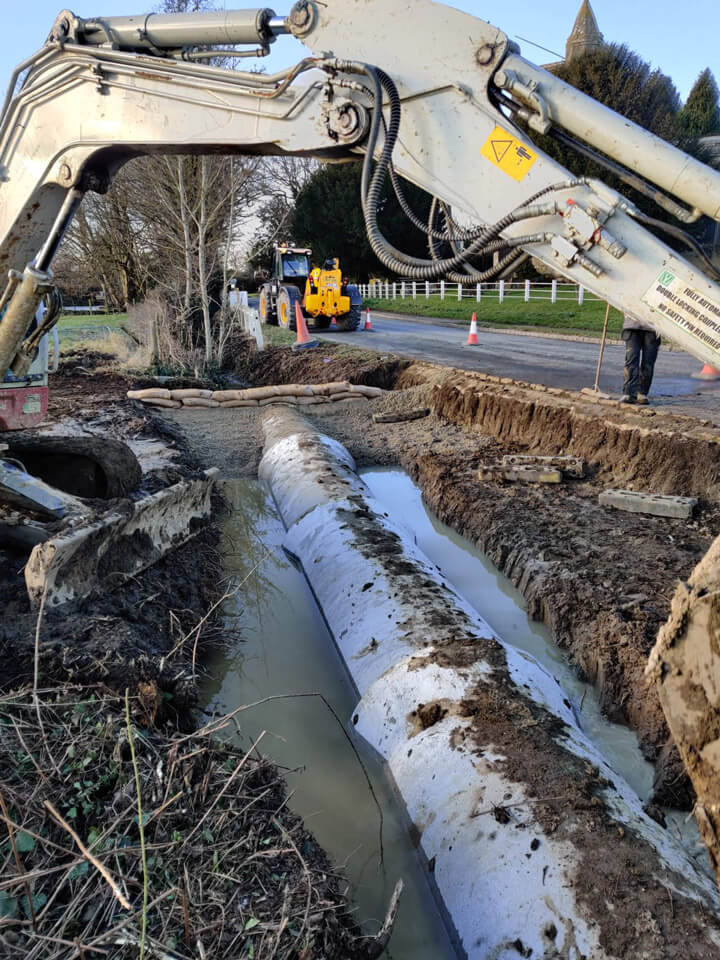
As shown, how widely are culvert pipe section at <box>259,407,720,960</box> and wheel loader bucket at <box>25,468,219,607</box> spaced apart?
1.46 m

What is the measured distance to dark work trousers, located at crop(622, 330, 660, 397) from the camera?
926 cm

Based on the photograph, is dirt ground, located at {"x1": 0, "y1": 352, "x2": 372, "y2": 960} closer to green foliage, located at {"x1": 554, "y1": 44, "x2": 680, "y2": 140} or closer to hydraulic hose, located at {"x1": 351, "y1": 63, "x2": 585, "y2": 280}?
hydraulic hose, located at {"x1": 351, "y1": 63, "x2": 585, "y2": 280}

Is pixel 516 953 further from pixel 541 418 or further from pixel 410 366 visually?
pixel 410 366

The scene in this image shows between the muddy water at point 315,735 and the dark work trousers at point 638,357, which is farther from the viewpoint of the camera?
the dark work trousers at point 638,357

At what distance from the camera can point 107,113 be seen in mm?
4262

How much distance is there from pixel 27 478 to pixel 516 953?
4300mm

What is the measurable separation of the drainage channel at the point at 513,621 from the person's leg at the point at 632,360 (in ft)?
11.1

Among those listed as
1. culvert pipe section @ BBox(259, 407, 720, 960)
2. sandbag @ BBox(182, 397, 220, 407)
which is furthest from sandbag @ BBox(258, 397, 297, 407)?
culvert pipe section @ BBox(259, 407, 720, 960)

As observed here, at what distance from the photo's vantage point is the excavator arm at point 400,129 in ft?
10.1

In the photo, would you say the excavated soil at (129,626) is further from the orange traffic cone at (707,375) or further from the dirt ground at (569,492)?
the orange traffic cone at (707,375)

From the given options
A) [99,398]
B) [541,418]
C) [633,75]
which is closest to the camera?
[541,418]

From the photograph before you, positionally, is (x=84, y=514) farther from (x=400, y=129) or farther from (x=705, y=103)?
(x=705, y=103)

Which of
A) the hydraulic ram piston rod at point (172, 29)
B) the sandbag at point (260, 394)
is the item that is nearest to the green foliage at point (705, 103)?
the sandbag at point (260, 394)

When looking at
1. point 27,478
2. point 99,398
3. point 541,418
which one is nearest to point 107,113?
point 27,478
